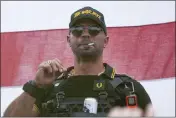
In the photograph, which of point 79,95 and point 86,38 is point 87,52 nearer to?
point 86,38

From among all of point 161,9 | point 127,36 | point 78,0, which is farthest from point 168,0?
point 78,0

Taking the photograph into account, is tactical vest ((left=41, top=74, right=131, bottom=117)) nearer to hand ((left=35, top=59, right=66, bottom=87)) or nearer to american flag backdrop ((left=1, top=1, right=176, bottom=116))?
hand ((left=35, top=59, right=66, bottom=87))

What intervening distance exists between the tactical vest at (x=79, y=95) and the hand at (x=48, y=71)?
145mm

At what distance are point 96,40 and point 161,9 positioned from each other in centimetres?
115

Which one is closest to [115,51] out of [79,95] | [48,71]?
[79,95]

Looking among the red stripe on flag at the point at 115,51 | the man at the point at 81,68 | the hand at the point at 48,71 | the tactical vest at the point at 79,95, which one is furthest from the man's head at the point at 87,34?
the red stripe on flag at the point at 115,51

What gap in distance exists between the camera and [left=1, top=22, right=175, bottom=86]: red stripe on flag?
3.00 meters

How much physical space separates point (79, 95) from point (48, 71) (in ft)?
0.95

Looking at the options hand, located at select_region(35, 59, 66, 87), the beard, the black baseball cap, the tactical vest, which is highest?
the black baseball cap

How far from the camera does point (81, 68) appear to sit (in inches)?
82.5

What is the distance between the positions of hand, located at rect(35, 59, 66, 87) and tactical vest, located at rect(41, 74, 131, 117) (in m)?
0.14

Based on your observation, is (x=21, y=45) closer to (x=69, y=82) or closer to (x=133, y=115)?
(x=69, y=82)

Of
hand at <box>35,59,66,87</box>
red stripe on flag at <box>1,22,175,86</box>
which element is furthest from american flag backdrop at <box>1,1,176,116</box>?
hand at <box>35,59,66,87</box>

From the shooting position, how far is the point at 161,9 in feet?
10.0
